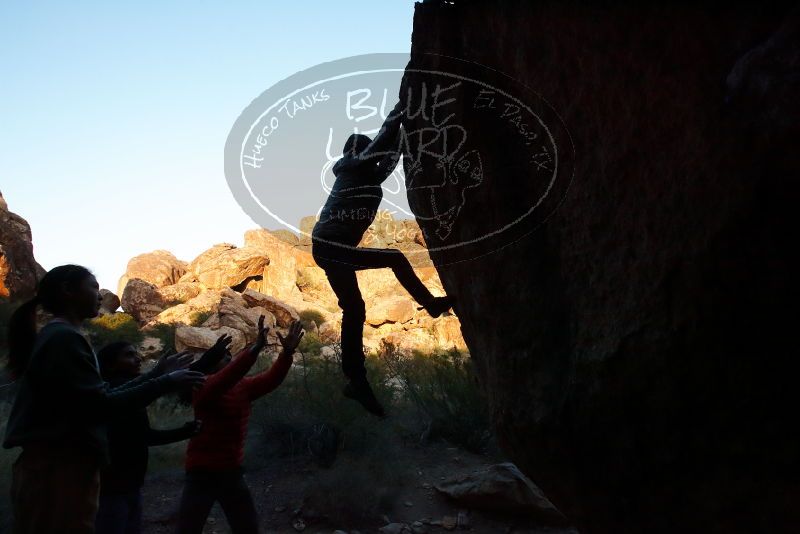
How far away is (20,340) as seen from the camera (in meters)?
2.91

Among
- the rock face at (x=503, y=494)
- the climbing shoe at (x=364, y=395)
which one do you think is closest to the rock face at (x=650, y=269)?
the climbing shoe at (x=364, y=395)

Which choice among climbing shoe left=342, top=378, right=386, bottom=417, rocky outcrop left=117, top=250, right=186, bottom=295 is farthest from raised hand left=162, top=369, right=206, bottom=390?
rocky outcrop left=117, top=250, right=186, bottom=295

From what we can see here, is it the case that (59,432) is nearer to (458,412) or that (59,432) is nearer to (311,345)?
(458,412)

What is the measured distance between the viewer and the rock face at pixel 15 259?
21.8m

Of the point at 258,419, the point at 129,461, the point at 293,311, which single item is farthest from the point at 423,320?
the point at 129,461

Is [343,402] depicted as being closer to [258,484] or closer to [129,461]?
[258,484]

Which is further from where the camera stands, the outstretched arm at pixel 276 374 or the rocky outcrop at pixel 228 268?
the rocky outcrop at pixel 228 268

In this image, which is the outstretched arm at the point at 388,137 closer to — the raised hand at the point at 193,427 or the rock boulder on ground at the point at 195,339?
the raised hand at the point at 193,427

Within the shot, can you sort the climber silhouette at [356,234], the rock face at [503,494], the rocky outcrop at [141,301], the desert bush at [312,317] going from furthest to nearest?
the rocky outcrop at [141,301] → the desert bush at [312,317] → the rock face at [503,494] → the climber silhouette at [356,234]

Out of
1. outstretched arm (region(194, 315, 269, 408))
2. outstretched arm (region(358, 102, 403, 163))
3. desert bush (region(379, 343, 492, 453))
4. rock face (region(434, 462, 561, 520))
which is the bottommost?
rock face (region(434, 462, 561, 520))

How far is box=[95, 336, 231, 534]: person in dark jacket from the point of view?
367 cm

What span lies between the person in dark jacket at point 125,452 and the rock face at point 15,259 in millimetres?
20413

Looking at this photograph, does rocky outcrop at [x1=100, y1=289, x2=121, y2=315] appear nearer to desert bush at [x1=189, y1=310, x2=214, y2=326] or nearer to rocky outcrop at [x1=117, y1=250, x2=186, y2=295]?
rocky outcrop at [x1=117, y1=250, x2=186, y2=295]

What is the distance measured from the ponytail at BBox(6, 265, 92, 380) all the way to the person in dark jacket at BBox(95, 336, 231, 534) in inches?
27.7
